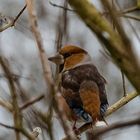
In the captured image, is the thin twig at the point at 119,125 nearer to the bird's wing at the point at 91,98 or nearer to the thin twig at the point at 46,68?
the thin twig at the point at 46,68

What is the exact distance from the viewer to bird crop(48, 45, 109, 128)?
158 inches

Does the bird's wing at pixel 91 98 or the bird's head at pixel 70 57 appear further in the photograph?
the bird's head at pixel 70 57

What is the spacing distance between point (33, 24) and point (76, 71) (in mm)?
2412

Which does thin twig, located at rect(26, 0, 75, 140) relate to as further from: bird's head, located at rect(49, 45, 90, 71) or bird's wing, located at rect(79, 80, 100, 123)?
bird's head, located at rect(49, 45, 90, 71)

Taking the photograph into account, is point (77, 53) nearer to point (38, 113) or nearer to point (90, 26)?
point (38, 113)

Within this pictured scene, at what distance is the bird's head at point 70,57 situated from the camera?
476cm

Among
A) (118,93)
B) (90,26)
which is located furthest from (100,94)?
(118,93)

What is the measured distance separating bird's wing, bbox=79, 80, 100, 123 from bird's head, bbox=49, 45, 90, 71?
0.56 metres

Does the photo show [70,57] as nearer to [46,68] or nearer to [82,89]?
[82,89]

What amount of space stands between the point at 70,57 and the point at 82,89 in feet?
2.38

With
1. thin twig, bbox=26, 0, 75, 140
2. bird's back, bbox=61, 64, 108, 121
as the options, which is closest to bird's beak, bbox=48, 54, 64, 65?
bird's back, bbox=61, 64, 108, 121

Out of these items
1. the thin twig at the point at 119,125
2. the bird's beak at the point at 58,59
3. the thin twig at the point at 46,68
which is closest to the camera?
the thin twig at the point at 119,125

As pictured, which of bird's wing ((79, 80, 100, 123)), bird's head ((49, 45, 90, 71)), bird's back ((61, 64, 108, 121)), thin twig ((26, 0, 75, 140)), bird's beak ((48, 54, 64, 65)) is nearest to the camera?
thin twig ((26, 0, 75, 140))

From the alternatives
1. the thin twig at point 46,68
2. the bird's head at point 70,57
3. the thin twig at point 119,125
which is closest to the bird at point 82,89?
the bird's head at point 70,57
